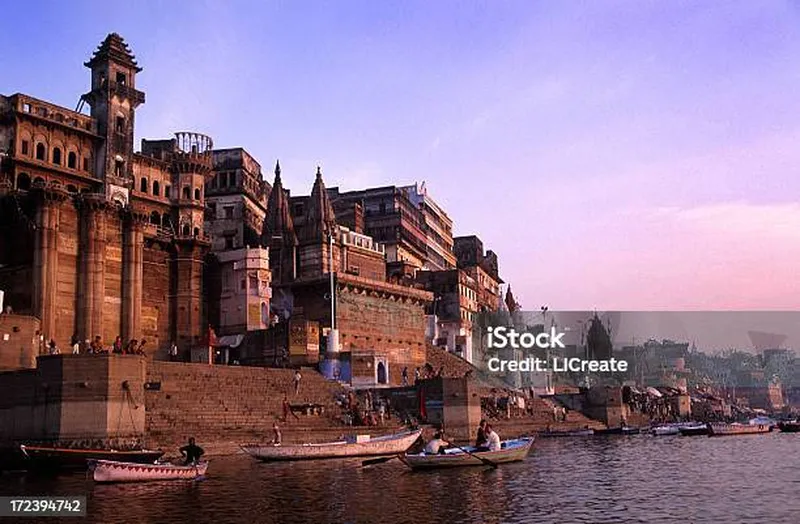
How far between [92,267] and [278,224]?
21.2m

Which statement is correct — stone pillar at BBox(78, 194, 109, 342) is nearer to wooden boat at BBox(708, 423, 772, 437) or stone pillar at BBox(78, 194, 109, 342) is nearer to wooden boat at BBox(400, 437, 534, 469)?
wooden boat at BBox(400, 437, 534, 469)

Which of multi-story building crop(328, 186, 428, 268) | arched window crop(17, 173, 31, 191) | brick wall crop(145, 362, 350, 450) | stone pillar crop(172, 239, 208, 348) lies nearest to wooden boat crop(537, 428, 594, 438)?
brick wall crop(145, 362, 350, 450)

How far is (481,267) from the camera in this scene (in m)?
103

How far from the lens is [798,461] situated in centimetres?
3884

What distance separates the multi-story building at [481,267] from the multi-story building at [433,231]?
2837 mm

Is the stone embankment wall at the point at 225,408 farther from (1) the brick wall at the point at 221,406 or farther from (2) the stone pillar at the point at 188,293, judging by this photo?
(2) the stone pillar at the point at 188,293

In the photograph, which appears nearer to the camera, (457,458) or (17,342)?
(457,458)

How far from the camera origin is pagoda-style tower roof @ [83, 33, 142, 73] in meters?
54.7

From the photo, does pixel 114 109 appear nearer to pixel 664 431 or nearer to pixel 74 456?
pixel 74 456

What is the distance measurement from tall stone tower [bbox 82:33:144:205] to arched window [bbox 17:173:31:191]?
15.2 feet

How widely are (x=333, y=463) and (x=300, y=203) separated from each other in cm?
4700

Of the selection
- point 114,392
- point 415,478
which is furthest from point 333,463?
point 114,392

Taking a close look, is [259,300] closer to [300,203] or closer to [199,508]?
[300,203]

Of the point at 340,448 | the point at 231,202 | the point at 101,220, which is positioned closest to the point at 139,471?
the point at 340,448
